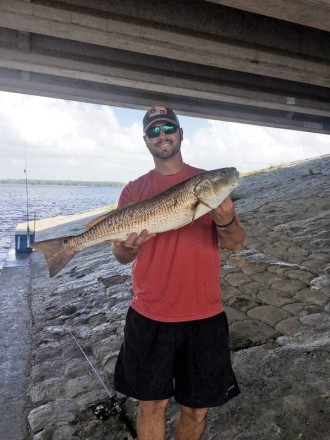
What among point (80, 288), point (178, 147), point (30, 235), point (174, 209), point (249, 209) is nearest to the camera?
point (174, 209)

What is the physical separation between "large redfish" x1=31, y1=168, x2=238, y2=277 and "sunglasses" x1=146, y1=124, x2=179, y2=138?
505mm

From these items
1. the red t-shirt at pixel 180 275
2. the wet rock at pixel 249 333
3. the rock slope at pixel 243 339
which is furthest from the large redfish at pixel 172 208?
the wet rock at pixel 249 333

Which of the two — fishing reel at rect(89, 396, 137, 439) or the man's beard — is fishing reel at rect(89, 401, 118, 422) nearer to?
fishing reel at rect(89, 396, 137, 439)

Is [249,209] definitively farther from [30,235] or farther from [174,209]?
[174,209]

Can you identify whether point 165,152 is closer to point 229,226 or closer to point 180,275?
point 229,226

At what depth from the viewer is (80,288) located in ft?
24.2

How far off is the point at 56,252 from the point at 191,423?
1.78 meters

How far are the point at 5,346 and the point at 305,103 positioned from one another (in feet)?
38.5

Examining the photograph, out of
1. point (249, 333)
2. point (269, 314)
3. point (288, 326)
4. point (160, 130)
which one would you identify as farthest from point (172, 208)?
point (269, 314)

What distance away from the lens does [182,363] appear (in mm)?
2623

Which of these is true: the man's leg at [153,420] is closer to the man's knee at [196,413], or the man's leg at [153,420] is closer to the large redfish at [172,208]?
the man's knee at [196,413]

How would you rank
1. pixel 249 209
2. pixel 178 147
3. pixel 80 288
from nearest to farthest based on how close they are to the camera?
pixel 178 147 < pixel 80 288 < pixel 249 209

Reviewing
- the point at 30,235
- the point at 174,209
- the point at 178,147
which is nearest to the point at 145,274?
the point at 174,209

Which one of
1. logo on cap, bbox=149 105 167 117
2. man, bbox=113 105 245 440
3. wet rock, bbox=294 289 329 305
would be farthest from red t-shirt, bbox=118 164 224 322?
wet rock, bbox=294 289 329 305
